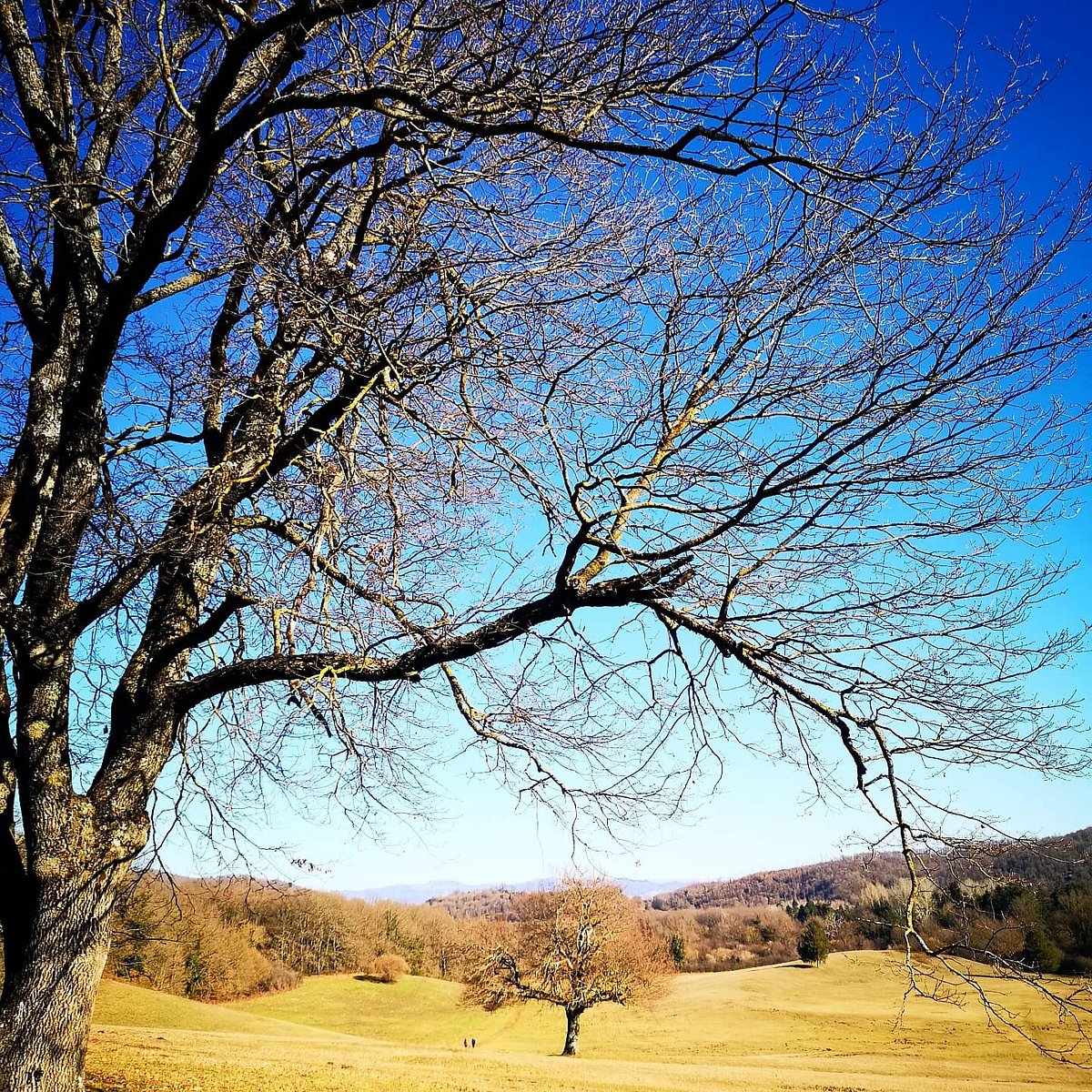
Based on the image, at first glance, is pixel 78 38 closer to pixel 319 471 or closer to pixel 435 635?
pixel 319 471

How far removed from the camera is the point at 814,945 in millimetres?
57719

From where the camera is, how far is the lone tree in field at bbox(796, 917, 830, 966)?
57594 millimetres

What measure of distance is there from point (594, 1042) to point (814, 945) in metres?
28.6

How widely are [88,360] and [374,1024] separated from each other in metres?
51.2

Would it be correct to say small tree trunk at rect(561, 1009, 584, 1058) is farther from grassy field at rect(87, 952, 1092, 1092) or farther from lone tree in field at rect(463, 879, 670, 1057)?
grassy field at rect(87, 952, 1092, 1092)

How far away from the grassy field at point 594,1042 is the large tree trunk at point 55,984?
4.99m

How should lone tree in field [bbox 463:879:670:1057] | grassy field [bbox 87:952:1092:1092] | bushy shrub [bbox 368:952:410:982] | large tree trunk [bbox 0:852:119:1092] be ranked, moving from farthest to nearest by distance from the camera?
1. bushy shrub [bbox 368:952:410:982]
2. lone tree in field [bbox 463:879:670:1057]
3. grassy field [bbox 87:952:1092:1092]
4. large tree trunk [bbox 0:852:119:1092]

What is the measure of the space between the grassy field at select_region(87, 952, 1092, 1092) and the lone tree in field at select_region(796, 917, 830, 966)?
119 cm

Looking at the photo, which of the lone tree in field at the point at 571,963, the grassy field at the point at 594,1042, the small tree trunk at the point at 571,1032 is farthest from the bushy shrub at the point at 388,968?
the small tree trunk at the point at 571,1032

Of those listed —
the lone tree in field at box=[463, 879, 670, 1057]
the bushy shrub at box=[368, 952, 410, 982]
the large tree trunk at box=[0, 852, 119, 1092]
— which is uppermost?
the large tree trunk at box=[0, 852, 119, 1092]

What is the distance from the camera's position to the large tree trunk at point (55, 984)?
15.7ft

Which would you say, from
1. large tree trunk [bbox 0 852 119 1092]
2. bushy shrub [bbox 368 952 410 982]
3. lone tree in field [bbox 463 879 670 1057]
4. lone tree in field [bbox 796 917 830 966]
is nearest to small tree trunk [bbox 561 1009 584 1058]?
lone tree in field [bbox 463 879 670 1057]

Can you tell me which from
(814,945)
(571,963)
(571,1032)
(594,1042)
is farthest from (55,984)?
(814,945)

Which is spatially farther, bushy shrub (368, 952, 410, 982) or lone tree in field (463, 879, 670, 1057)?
bushy shrub (368, 952, 410, 982)
